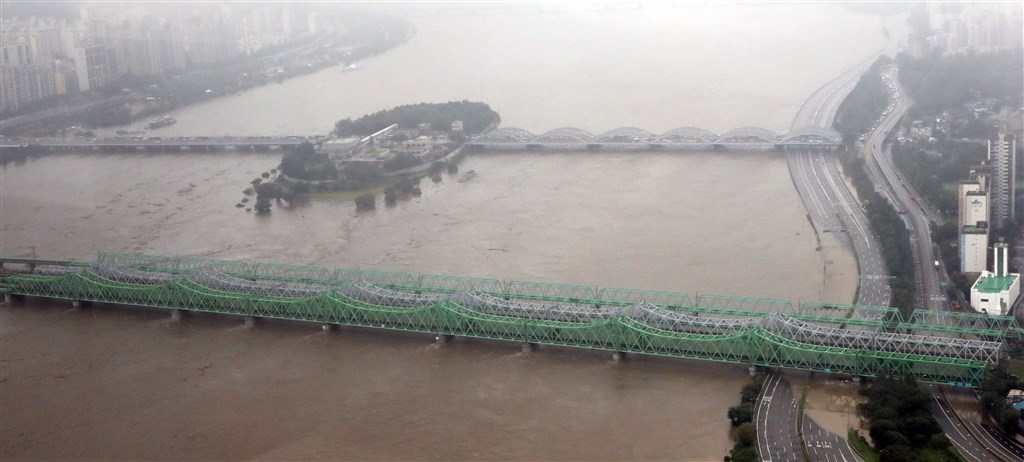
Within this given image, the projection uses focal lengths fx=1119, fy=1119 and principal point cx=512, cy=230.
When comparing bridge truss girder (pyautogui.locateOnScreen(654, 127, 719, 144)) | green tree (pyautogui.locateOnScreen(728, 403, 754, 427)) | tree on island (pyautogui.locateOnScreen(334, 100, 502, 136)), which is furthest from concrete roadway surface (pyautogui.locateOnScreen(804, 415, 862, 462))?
tree on island (pyautogui.locateOnScreen(334, 100, 502, 136))

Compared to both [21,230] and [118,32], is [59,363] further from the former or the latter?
[118,32]

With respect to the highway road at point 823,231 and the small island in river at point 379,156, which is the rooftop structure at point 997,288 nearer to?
the highway road at point 823,231

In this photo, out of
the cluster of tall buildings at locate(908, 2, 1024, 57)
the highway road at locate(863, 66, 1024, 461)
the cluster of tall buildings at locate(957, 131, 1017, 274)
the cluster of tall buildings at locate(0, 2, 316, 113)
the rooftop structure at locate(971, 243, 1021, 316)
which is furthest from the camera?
the cluster of tall buildings at locate(908, 2, 1024, 57)

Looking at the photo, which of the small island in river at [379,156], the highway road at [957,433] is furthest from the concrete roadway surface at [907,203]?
the small island in river at [379,156]

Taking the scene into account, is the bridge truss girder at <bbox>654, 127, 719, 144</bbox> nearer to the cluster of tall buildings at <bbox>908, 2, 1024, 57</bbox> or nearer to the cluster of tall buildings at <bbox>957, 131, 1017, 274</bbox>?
the cluster of tall buildings at <bbox>957, 131, 1017, 274</bbox>

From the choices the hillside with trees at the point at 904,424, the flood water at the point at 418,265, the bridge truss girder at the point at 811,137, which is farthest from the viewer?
the bridge truss girder at the point at 811,137

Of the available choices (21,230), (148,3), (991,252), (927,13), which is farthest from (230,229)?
(927,13)
